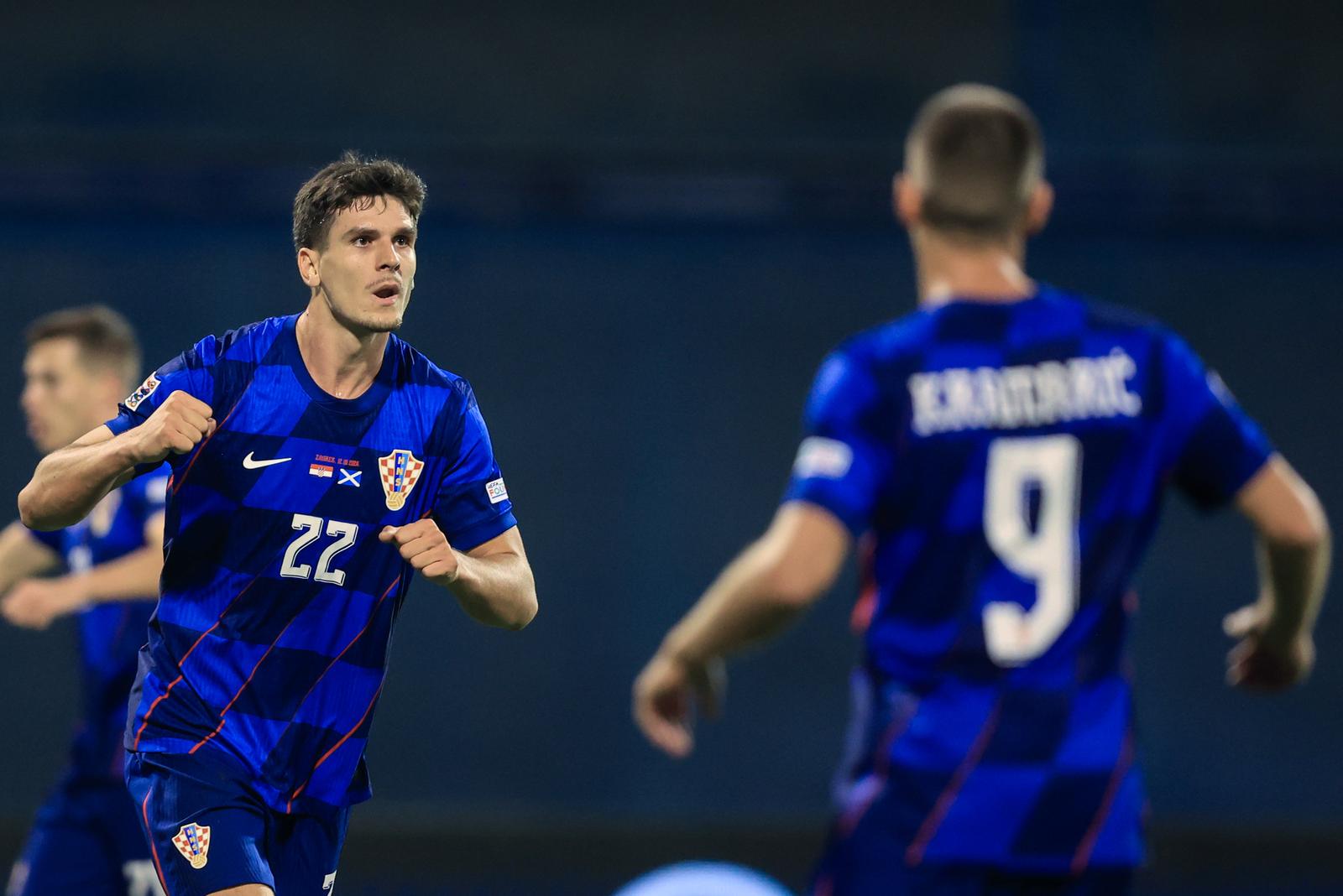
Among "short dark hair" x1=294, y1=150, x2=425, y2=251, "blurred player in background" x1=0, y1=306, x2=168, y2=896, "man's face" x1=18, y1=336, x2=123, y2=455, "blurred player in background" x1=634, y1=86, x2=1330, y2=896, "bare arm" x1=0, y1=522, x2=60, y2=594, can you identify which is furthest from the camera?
"man's face" x1=18, y1=336, x2=123, y2=455

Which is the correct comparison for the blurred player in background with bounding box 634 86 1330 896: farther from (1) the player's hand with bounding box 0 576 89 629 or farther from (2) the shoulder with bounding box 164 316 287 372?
(1) the player's hand with bounding box 0 576 89 629

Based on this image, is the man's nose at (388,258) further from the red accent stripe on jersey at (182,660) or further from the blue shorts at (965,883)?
the blue shorts at (965,883)

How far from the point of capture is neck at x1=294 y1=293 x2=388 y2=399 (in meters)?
4.14

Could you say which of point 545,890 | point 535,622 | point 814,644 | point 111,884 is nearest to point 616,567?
point 535,622

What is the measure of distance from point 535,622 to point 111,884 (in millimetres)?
4821

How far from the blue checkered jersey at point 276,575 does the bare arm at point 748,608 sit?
4.31ft

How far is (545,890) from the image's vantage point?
28.9 feet

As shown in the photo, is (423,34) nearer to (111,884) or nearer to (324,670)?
(111,884)

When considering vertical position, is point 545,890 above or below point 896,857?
below

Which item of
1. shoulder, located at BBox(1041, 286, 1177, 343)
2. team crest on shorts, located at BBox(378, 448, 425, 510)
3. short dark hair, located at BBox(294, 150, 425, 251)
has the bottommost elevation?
team crest on shorts, located at BBox(378, 448, 425, 510)

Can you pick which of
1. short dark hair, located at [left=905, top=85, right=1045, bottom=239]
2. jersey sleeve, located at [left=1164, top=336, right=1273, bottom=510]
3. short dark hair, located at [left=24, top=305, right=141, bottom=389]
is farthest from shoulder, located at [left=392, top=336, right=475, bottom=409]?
short dark hair, located at [left=24, top=305, right=141, bottom=389]

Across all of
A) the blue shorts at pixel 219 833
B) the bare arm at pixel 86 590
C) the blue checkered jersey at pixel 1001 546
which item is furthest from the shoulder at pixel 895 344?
the bare arm at pixel 86 590

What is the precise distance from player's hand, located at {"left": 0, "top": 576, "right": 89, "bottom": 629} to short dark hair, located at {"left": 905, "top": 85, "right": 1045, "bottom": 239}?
3084mm

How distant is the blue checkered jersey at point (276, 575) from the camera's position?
3.95m
